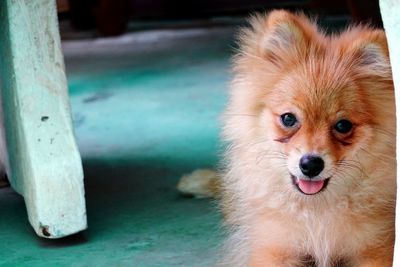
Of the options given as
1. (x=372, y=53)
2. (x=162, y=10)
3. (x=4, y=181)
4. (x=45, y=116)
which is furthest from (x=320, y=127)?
(x=162, y=10)

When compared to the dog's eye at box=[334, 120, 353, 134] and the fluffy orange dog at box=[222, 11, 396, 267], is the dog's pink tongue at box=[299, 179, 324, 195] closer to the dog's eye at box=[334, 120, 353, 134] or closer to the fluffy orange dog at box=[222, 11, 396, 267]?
the fluffy orange dog at box=[222, 11, 396, 267]

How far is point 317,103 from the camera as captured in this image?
182 cm

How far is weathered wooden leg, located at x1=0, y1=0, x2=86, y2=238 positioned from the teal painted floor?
0.39 ft

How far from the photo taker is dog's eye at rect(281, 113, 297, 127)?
1.85 meters

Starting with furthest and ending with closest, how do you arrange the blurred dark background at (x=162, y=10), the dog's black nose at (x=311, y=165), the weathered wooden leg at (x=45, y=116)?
the blurred dark background at (x=162, y=10) → the weathered wooden leg at (x=45, y=116) → the dog's black nose at (x=311, y=165)

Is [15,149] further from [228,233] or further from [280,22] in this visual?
[280,22]

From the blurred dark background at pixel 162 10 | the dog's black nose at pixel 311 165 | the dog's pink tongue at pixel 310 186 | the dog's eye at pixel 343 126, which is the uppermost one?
the dog's eye at pixel 343 126

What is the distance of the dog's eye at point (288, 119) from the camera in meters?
1.85

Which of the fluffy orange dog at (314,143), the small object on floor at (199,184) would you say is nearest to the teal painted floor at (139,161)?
the small object on floor at (199,184)

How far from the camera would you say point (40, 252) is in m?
2.36

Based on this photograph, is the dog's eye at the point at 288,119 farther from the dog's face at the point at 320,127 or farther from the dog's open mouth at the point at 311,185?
the dog's open mouth at the point at 311,185

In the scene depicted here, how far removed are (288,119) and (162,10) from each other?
7.46m

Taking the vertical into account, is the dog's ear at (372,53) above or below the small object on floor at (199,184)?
above

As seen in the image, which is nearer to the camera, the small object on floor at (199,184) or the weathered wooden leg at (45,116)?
the weathered wooden leg at (45,116)
